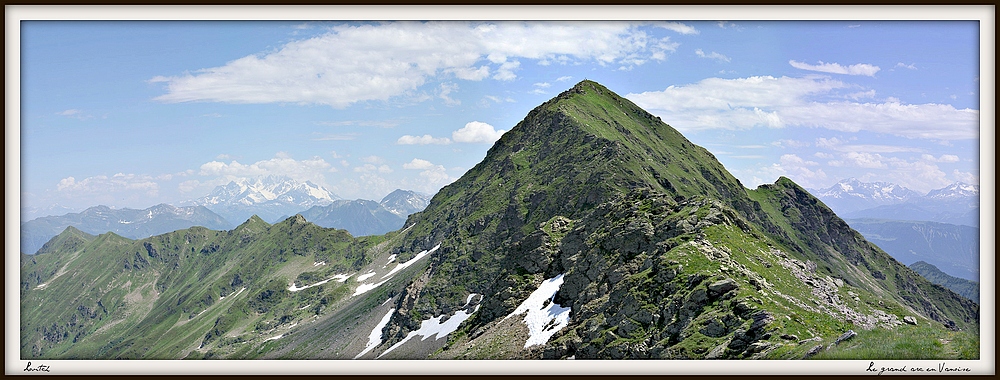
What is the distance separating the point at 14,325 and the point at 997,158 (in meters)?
62.3

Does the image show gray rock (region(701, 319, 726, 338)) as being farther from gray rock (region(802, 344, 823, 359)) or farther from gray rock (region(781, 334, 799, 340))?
gray rock (region(802, 344, 823, 359))

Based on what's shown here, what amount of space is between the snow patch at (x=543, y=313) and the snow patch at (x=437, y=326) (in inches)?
2262

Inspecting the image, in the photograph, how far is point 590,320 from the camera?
85812 mm

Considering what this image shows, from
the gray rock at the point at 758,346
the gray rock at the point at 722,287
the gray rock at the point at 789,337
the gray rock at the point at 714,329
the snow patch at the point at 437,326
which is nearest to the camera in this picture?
the gray rock at the point at 758,346

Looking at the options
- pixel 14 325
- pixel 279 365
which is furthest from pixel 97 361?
pixel 279 365

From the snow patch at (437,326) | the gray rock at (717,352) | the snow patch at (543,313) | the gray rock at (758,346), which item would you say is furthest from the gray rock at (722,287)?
the snow patch at (437,326)

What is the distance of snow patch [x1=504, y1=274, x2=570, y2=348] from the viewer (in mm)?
96125

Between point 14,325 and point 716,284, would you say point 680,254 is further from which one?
point 14,325

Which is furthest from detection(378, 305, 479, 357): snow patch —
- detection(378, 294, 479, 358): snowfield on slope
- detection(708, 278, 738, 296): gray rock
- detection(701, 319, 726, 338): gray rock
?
detection(701, 319, 726, 338): gray rock

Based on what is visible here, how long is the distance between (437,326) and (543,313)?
82.3m

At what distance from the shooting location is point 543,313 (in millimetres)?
105438

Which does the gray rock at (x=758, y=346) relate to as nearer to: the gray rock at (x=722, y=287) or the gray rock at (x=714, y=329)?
the gray rock at (x=714, y=329)

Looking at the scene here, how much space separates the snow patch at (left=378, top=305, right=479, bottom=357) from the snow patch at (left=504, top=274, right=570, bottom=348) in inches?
2262

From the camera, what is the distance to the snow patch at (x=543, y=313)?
315 feet
